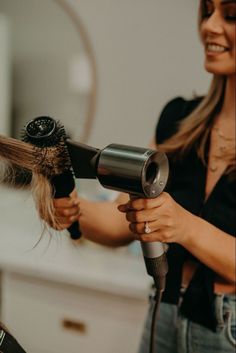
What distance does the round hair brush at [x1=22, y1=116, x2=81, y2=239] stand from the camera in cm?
53

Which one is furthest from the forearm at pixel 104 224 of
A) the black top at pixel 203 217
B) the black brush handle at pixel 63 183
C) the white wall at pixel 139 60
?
the white wall at pixel 139 60

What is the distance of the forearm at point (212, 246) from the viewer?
28.9 inches

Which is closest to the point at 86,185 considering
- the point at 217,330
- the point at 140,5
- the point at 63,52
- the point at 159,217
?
the point at 63,52

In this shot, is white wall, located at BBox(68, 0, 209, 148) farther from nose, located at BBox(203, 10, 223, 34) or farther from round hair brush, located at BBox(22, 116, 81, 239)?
round hair brush, located at BBox(22, 116, 81, 239)

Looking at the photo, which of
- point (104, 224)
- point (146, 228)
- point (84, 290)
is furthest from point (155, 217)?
point (84, 290)

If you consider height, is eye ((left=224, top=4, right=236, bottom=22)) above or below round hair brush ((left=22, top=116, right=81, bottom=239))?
above

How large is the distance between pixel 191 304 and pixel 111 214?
24 cm

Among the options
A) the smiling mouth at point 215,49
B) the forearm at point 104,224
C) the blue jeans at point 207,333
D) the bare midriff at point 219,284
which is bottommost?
the blue jeans at point 207,333

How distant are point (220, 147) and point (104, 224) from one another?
287 mm

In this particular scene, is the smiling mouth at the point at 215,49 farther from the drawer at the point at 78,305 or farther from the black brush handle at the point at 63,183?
the drawer at the point at 78,305

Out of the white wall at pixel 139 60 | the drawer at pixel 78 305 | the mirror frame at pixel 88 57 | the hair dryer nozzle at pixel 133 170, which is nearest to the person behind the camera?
the hair dryer nozzle at pixel 133 170

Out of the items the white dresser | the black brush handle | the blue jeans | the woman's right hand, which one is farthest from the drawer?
the black brush handle

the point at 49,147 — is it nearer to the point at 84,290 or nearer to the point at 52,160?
the point at 52,160

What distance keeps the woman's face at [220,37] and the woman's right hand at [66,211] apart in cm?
37
